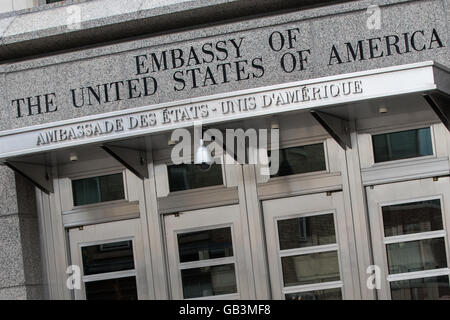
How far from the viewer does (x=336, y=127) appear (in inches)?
433

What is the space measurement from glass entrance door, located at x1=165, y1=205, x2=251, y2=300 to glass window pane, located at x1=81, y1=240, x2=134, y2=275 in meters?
0.49

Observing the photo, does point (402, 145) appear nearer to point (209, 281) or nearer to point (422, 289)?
point (422, 289)

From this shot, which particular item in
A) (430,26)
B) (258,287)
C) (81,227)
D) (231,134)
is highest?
(430,26)

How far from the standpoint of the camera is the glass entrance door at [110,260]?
38.9ft

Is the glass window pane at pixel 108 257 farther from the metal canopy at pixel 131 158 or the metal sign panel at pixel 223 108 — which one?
the metal sign panel at pixel 223 108

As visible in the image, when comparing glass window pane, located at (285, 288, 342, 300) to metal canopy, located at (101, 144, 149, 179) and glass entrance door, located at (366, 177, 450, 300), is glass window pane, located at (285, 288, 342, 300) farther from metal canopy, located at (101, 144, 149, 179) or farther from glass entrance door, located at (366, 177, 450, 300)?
metal canopy, located at (101, 144, 149, 179)

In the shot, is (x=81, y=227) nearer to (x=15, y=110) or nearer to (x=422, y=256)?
(x=15, y=110)

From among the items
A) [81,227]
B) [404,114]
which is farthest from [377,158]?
[81,227]

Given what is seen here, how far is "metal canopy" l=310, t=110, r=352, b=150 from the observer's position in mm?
10648

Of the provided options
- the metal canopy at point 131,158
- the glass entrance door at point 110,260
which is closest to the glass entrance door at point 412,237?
the metal canopy at point 131,158

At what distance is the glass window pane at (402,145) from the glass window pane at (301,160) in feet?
1.94

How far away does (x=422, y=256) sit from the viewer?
11.0m

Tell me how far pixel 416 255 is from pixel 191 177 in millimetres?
2573

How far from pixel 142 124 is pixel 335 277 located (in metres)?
2.65
